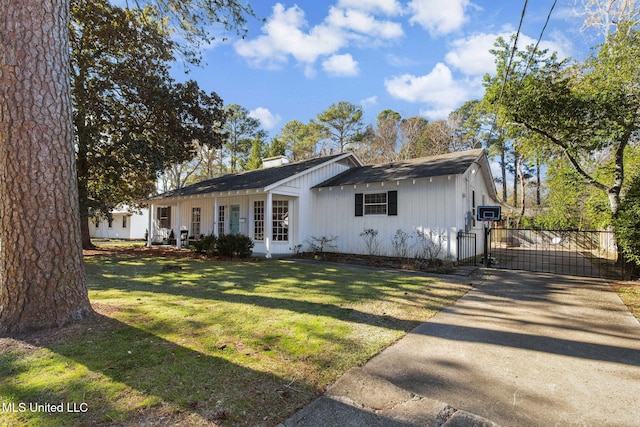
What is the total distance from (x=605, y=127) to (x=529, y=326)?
7.75 meters

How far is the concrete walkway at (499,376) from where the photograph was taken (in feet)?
7.30

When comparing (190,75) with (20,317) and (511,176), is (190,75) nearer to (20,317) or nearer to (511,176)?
(20,317)

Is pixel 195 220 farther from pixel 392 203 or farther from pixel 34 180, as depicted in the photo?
pixel 34 180

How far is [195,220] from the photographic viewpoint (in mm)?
16734

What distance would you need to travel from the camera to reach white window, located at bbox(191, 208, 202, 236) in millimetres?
16531

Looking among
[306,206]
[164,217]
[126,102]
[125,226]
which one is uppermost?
[126,102]

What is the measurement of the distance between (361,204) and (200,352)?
9620 mm

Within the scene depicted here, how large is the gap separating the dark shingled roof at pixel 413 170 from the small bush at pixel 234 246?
3.95 metres

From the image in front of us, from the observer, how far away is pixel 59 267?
3.61m

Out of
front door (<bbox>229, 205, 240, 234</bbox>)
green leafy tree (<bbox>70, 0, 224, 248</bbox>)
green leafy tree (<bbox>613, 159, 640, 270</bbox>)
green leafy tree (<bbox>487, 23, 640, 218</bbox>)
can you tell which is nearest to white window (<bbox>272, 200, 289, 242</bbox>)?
front door (<bbox>229, 205, 240, 234</bbox>)

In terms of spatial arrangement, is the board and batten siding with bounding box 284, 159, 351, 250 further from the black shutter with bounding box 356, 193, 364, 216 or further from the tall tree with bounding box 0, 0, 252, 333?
the tall tree with bounding box 0, 0, 252, 333

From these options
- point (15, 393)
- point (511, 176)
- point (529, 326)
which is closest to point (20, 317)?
point (15, 393)

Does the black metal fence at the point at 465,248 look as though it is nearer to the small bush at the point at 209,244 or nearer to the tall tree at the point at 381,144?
the small bush at the point at 209,244

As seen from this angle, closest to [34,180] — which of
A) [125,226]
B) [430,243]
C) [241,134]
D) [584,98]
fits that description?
[430,243]
